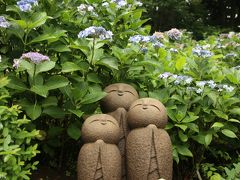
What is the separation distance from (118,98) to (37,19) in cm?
74

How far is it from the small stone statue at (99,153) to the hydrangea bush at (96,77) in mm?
261

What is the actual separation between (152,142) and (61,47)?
95 centimetres

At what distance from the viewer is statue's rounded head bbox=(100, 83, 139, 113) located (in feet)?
8.93

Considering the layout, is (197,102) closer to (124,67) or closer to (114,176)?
(124,67)

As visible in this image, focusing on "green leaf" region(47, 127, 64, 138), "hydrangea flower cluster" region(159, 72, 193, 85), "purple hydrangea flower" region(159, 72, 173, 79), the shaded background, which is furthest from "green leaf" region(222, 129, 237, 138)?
the shaded background

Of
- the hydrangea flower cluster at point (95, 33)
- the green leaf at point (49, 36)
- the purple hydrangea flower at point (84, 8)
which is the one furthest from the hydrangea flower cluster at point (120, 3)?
the green leaf at point (49, 36)

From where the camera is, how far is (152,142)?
2482mm

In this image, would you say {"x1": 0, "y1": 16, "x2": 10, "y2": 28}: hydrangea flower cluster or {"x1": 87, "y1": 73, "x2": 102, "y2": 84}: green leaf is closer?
{"x1": 0, "y1": 16, "x2": 10, "y2": 28}: hydrangea flower cluster

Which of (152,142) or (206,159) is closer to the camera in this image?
(152,142)

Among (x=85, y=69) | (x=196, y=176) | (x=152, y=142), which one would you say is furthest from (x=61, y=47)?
(x=196, y=176)

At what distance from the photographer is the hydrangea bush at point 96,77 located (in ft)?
9.04

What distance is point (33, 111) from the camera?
2662 millimetres

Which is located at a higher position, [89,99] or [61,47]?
[61,47]

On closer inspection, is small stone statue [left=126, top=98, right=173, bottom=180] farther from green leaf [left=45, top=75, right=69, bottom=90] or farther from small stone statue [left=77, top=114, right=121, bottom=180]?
green leaf [left=45, top=75, right=69, bottom=90]
